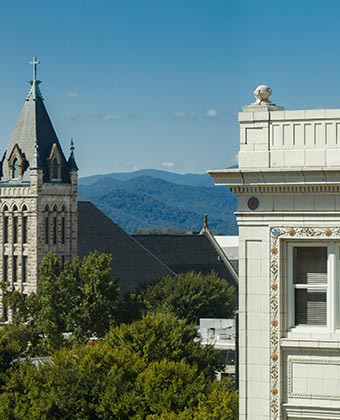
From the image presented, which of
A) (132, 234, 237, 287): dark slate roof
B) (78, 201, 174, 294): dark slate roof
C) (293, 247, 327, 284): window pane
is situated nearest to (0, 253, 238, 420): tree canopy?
(293, 247, 327, 284): window pane

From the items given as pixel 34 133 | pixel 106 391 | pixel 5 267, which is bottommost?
pixel 106 391

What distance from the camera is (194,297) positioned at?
134375mm

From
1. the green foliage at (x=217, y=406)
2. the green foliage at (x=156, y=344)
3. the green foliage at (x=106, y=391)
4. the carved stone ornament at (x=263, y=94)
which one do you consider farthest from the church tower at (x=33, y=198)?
the carved stone ornament at (x=263, y=94)

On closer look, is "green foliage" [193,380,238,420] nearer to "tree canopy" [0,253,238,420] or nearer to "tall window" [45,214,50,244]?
"tree canopy" [0,253,238,420]

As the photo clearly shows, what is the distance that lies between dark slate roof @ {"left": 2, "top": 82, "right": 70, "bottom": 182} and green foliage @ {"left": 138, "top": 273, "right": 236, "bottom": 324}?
1690 cm

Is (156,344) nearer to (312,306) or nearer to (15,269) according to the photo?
(312,306)

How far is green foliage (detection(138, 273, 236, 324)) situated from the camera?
13388 centimetres

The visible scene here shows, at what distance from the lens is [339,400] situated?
26234 millimetres

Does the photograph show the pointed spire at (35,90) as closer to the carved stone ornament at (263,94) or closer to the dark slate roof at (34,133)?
the dark slate roof at (34,133)

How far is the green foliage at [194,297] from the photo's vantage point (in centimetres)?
13388

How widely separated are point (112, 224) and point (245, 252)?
142264mm

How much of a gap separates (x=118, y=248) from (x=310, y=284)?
142 meters

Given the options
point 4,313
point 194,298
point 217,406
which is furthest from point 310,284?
point 4,313

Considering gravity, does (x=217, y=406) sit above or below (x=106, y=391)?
below
